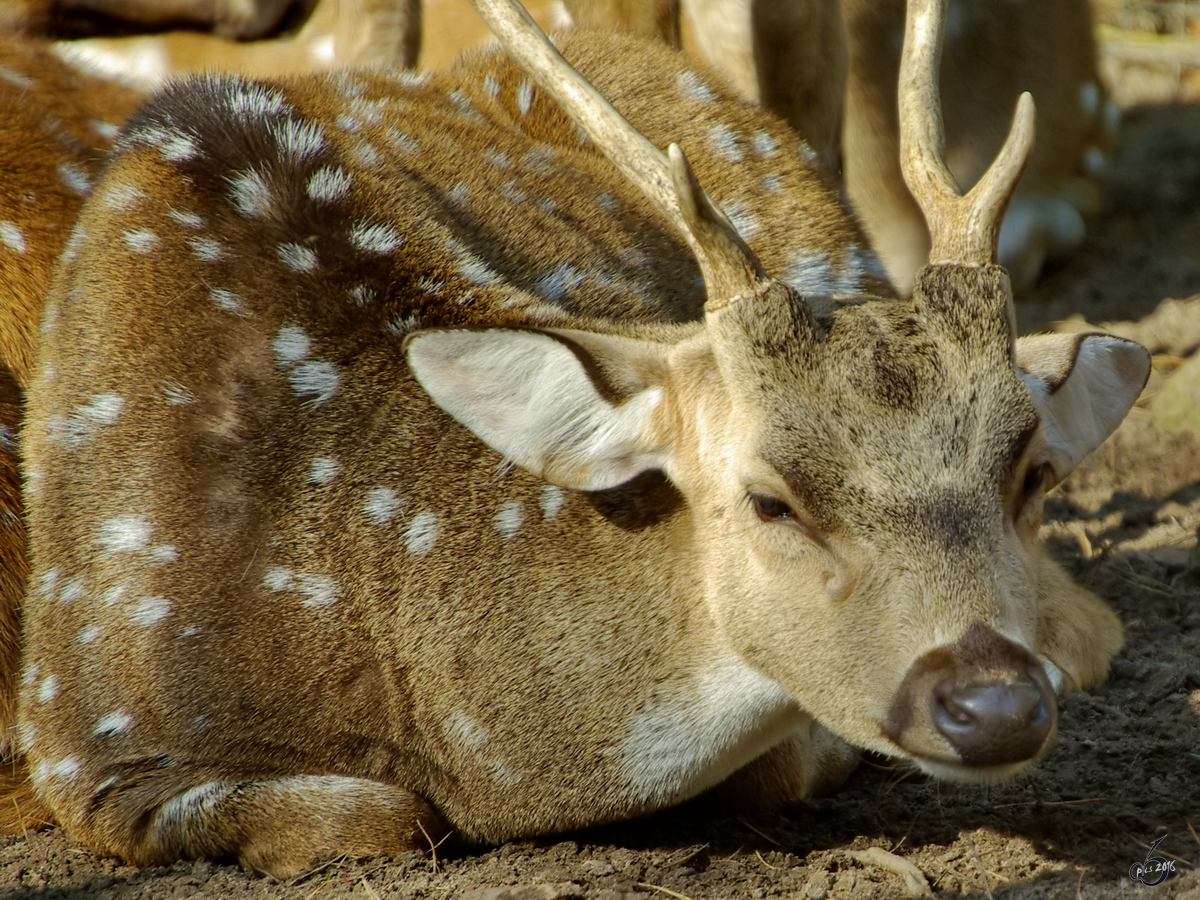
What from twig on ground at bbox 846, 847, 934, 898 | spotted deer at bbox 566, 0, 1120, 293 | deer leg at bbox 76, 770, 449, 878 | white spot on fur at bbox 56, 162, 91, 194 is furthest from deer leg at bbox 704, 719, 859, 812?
white spot on fur at bbox 56, 162, 91, 194

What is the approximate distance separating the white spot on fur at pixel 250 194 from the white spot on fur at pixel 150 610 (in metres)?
0.87

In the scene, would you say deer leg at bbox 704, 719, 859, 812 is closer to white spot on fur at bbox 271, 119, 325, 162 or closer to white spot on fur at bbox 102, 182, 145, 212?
white spot on fur at bbox 271, 119, 325, 162

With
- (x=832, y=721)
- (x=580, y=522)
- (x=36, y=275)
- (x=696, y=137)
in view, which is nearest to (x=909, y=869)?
(x=832, y=721)

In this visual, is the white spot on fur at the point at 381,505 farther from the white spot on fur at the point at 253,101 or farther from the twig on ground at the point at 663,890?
the white spot on fur at the point at 253,101

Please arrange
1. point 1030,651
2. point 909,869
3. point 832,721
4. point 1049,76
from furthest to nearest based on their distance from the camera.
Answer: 1. point 1049,76
2. point 909,869
3. point 832,721
4. point 1030,651

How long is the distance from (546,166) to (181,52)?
398 cm

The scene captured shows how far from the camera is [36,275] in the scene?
406cm

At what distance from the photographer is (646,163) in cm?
304

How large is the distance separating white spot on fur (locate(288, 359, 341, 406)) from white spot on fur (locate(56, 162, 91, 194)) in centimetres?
132

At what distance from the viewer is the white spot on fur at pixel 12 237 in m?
4.07

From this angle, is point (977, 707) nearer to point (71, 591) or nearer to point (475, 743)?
point (475, 743)

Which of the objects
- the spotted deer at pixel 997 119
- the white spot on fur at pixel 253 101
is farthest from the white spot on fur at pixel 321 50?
the white spot on fur at pixel 253 101

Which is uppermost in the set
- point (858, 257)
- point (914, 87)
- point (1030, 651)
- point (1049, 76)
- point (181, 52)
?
point (914, 87)

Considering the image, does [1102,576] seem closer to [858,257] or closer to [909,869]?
[858,257]
